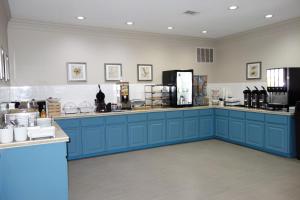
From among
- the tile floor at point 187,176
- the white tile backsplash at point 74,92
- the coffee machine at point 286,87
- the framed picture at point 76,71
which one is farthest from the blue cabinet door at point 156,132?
the coffee machine at point 286,87

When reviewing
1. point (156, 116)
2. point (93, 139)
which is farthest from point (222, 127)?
point (93, 139)

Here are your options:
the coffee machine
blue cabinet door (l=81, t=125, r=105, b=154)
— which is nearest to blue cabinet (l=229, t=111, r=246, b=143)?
the coffee machine

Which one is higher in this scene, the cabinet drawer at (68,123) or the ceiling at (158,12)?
the ceiling at (158,12)

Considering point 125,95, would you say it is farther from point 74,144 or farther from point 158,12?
point 158,12

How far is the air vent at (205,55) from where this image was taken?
6.75 meters

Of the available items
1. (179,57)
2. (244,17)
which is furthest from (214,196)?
(179,57)

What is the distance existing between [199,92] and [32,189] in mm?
4593

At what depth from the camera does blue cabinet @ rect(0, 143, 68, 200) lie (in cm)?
246

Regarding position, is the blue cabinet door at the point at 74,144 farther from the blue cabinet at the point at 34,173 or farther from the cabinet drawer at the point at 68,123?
the blue cabinet at the point at 34,173

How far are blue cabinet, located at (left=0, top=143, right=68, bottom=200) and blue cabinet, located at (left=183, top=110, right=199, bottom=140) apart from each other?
11.6 ft

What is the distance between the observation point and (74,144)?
470 cm

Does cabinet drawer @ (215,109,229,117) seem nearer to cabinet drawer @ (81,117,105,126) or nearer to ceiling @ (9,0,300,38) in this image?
ceiling @ (9,0,300,38)

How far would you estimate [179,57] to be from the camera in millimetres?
6438

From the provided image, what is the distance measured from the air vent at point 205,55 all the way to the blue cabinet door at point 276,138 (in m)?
2.68
